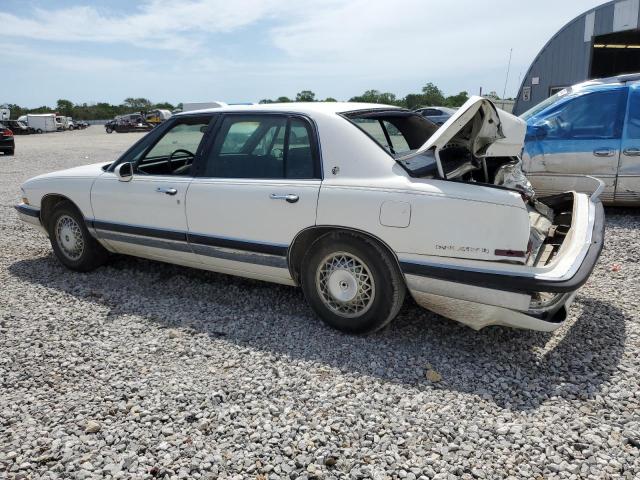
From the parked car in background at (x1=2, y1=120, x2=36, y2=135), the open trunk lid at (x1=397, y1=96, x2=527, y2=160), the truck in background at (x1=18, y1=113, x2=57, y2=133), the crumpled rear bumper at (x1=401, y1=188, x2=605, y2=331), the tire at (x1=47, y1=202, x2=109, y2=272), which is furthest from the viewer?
the truck in background at (x1=18, y1=113, x2=57, y2=133)

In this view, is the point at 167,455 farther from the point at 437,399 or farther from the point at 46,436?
the point at 437,399

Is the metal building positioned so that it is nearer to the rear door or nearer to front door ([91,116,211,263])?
the rear door

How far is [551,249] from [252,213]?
87.8 inches

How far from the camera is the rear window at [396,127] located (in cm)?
381

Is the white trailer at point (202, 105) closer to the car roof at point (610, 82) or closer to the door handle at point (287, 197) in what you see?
the door handle at point (287, 197)

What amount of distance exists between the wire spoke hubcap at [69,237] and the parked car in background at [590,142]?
548 cm

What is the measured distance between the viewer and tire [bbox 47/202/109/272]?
16.2ft

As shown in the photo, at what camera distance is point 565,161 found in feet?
22.5

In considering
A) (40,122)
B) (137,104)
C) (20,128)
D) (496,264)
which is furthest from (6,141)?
(137,104)

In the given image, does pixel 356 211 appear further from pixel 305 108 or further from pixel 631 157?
pixel 631 157

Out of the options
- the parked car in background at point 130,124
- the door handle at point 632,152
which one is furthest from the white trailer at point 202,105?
the parked car in background at point 130,124

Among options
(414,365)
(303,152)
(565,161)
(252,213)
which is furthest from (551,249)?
(565,161)

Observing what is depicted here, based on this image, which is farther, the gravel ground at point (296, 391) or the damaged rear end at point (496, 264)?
the damaged rear end at point (496, 264)

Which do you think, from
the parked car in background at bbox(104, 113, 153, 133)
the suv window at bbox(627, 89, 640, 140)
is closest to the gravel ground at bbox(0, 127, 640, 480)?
the suv window at bbox(627, 89, 640, 140)
